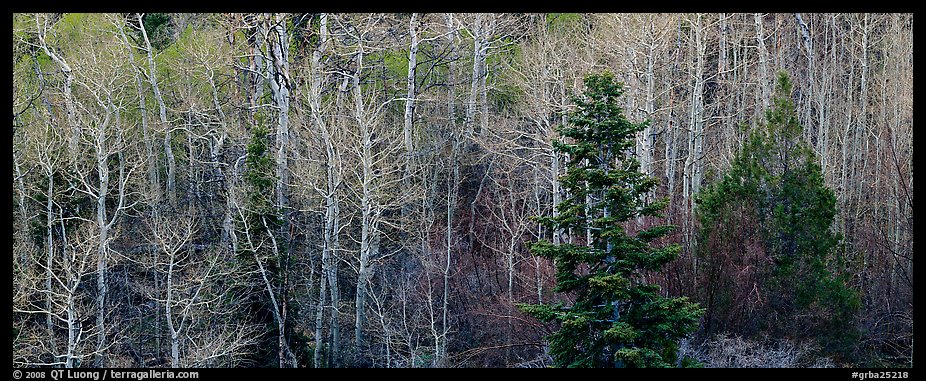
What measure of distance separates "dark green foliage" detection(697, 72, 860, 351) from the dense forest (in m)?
0.05

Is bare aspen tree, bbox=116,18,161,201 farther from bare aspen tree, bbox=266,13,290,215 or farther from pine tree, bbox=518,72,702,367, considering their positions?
pine tree, bbox=518,72,702,367

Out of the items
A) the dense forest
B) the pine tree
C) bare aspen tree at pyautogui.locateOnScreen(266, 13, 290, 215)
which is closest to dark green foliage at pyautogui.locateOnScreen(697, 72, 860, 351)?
the dense forest

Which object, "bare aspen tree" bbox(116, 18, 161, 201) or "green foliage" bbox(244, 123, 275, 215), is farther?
"bare aspen tree" bbox(116, 18, 161, 201)

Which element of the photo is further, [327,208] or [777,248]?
[327,208]

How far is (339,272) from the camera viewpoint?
23531 millimetres

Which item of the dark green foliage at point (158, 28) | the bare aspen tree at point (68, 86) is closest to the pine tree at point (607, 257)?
the bare aspen tree at point (68, 86)

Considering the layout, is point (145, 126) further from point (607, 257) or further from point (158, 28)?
point (607, 257)

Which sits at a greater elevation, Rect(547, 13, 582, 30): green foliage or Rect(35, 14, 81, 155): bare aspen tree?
Rect(547, 13, 582, 30): green foliage

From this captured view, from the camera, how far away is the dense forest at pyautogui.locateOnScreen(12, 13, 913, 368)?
639 inches

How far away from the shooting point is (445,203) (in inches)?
1004

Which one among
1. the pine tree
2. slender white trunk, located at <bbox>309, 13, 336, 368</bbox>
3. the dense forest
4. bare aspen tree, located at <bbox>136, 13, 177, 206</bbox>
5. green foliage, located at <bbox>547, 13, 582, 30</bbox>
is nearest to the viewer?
the pine tree

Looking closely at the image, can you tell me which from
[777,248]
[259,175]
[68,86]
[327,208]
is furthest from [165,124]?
[777,248]

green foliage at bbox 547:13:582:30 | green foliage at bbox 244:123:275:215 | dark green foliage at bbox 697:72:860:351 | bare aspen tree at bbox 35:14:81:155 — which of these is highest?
green foliage at bbox 547:13:582:30

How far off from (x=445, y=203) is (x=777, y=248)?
11.5 meters
